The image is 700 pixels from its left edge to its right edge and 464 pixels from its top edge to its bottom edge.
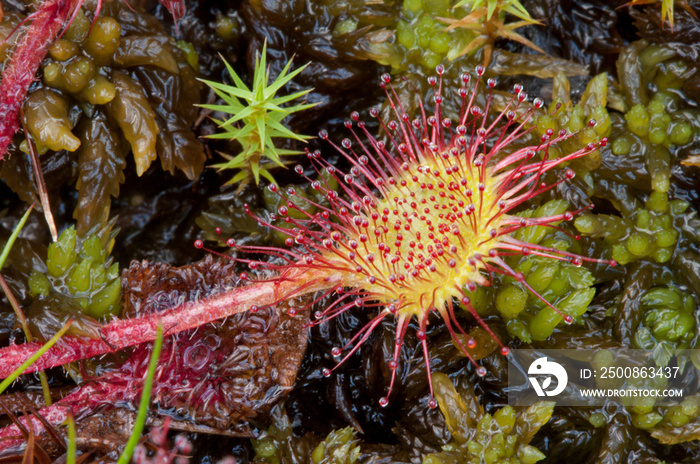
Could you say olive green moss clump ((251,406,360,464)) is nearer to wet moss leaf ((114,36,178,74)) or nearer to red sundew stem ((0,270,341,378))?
red sundew stem ((0,270,341,378))

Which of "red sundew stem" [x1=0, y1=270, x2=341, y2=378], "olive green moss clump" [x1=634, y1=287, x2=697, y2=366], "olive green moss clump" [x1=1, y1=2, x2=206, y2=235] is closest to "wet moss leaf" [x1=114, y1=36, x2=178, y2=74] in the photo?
"olive green moss clump" [x1=1, y1=2, x2=206, y2=235]

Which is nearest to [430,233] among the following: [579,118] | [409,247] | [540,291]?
[409,247]

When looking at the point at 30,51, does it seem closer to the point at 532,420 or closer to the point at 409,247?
the point at 409,247

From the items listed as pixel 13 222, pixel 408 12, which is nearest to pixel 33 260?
pixel 13 222

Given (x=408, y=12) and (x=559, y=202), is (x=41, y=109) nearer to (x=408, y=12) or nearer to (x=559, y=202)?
(x=408, y=12)

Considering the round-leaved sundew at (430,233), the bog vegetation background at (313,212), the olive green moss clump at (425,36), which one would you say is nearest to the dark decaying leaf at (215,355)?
the bog vegetation background at (313,212)
